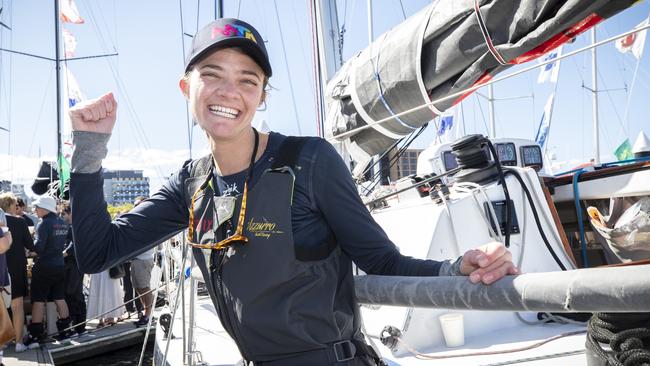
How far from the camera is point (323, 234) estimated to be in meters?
1.45

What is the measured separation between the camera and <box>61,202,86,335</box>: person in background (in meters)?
7.29

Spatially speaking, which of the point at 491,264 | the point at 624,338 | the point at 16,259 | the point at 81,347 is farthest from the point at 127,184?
the point at 491,264

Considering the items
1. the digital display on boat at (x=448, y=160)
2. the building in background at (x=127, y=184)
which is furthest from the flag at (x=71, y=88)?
the building in background at (x=127, y=184)

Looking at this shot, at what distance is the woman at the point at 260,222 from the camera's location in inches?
55.0

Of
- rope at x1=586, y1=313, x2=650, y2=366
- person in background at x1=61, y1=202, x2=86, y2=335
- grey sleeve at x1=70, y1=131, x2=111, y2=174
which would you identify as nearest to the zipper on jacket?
grey sleeve at x1=70, y1=131, x2=111, y2=174

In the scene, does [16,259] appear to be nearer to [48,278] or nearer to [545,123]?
[48,278]

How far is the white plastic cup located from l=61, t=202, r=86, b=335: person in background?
20.0 feet

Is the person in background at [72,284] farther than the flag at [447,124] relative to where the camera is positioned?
No

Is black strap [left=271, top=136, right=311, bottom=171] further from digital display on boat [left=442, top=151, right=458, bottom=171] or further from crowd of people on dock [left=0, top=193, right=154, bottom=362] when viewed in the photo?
digital display on boat [left=442, top=151, right=458, bottom=171]

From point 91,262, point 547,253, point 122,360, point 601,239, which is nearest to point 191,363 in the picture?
point 91,262

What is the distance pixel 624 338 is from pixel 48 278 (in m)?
7.27

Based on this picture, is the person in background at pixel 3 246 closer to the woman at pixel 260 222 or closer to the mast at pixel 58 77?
the woman at pixel 260 222

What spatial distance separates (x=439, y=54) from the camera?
115 inches

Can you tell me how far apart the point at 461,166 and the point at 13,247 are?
18.7ft
